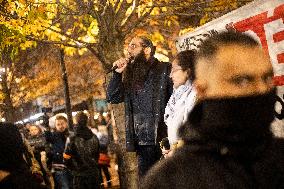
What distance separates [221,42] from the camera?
1459 millimetres

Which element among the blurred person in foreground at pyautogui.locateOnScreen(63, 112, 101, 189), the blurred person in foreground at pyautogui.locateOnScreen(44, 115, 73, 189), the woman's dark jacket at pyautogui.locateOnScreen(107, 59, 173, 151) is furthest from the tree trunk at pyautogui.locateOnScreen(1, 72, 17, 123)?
the woman's dark jacket at pyautogui.locateOnScreen(107, 59, 173, 151)

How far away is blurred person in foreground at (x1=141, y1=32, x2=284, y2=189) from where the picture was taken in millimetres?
1313

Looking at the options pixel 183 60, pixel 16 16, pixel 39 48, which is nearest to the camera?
pixel 183 60

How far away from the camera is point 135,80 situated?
15.3 feet

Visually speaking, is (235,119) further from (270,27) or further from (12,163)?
(270,27)

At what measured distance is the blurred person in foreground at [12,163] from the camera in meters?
2.44

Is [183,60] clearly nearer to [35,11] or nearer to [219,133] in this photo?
[219,133]

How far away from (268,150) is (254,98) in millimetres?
202

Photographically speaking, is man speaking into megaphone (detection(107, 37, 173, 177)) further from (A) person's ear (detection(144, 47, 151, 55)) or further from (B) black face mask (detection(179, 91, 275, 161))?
(B) black face mask (detection(179, 91, 275, 161))

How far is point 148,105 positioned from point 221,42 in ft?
10.3

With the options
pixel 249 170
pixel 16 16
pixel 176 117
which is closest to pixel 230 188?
pixel 249 170

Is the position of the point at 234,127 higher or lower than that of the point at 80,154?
higher

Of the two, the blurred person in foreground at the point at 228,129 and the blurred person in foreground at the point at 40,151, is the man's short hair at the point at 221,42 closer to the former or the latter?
the blurred person in foreground at the point at 228,129

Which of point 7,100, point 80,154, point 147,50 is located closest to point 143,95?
point 147,50
